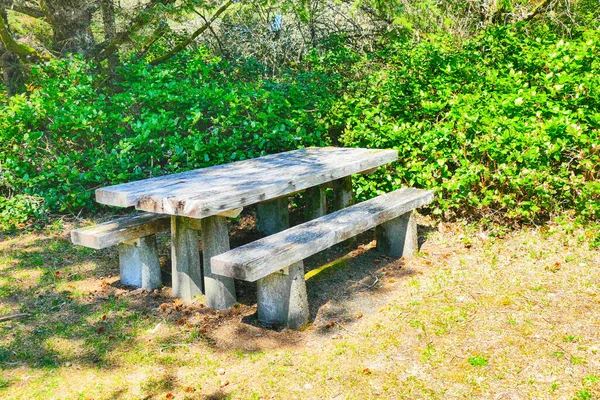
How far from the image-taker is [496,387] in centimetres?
331

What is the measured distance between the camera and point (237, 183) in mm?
4504

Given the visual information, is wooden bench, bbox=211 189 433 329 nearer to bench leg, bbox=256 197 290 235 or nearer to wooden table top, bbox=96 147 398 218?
wooden table top, bbox=96 147 398 218

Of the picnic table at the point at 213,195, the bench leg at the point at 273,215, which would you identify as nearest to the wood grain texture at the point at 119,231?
the picnic table at the point at 213,195

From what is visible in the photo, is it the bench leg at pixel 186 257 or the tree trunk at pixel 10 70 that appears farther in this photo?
the tree trunk at pixel 10 70

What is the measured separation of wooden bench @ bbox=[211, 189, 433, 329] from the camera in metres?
3.76

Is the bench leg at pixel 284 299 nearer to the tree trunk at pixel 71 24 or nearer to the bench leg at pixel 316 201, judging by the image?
the bench leg at pixel 316 201

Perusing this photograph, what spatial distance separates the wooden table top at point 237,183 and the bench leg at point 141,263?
53 centimetres

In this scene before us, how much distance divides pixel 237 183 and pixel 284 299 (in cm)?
94

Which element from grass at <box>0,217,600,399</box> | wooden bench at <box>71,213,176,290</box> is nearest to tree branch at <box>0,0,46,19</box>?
grass at <box>0,217,600,399</box>

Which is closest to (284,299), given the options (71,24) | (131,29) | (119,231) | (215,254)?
(215,254)

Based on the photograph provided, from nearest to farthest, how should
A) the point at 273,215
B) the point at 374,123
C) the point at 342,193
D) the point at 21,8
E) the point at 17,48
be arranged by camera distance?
the point at 342,193 → the point at 273,215 → the point at 374,123 → the point at 17,48 → the point at 21,8

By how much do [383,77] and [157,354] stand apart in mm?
4699

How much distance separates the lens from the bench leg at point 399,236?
550 centimetres

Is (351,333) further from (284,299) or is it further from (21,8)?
(21,8)
